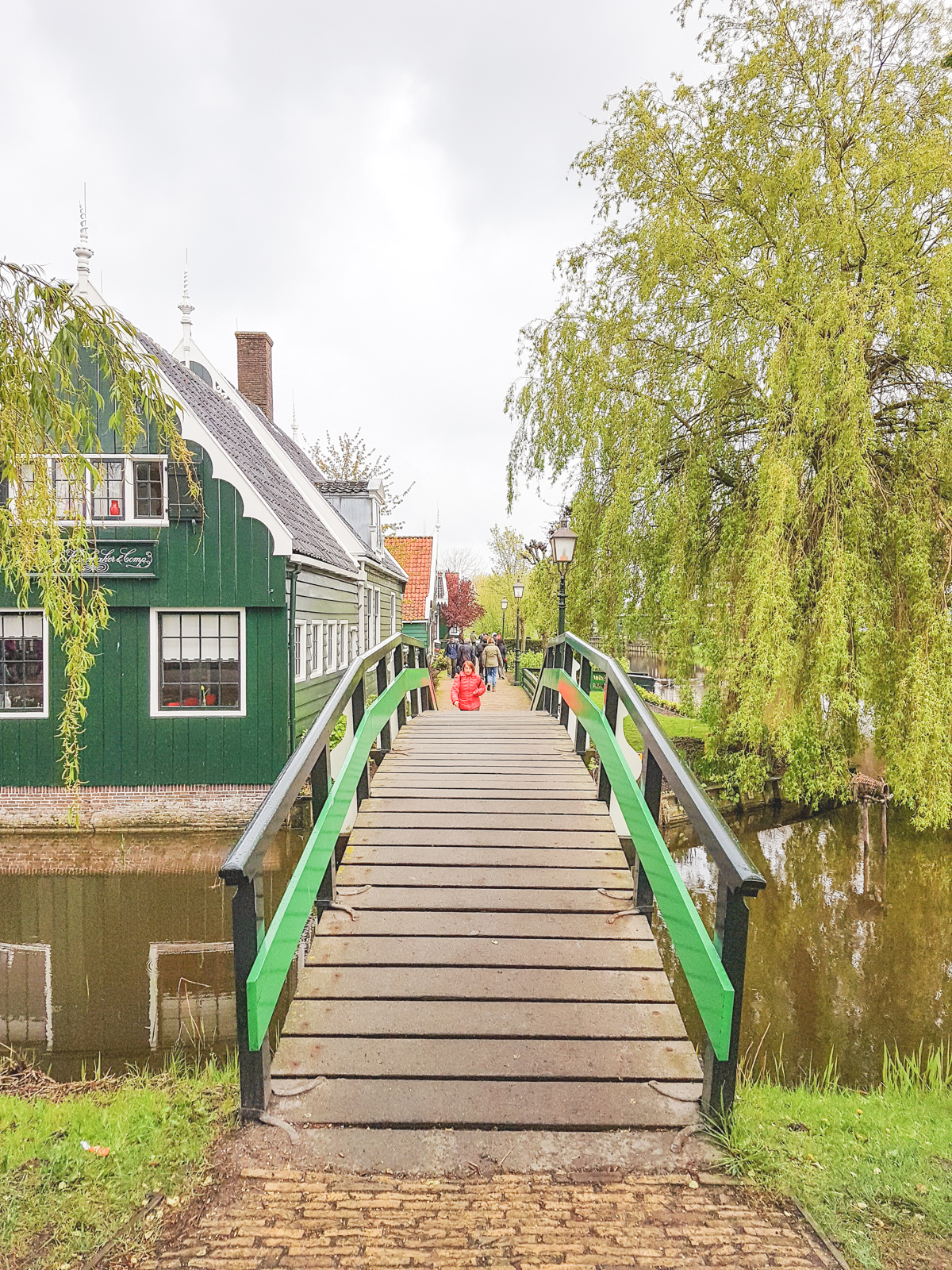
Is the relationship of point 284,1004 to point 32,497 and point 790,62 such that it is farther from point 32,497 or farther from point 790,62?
point 790,62

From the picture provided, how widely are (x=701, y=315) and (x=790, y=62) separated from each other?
296 centimetres

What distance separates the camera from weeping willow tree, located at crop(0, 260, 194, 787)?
2.71m

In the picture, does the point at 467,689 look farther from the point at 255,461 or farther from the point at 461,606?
the point at 461,606

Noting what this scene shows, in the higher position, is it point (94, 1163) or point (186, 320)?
point (186, 320)

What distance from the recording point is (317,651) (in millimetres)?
13539

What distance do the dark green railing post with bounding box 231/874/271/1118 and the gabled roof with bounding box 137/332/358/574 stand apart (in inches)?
363

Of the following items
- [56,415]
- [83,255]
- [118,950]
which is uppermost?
[83,255]

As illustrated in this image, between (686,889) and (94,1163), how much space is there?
2545mm

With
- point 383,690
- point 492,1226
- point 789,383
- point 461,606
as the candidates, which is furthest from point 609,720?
point 461,606

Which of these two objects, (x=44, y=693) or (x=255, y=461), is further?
A: (x=255, y=461)

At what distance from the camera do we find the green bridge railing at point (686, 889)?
2.65 metres

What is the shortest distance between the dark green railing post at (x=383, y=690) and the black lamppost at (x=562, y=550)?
2924 mm

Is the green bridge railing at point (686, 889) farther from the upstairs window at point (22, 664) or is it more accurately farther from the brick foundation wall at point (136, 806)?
the upstairs window at point (22, 664)

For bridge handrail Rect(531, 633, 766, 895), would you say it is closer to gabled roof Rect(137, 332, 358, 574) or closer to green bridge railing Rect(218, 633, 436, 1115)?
green bridge railing Rect(218, 633, 436, 1115)
